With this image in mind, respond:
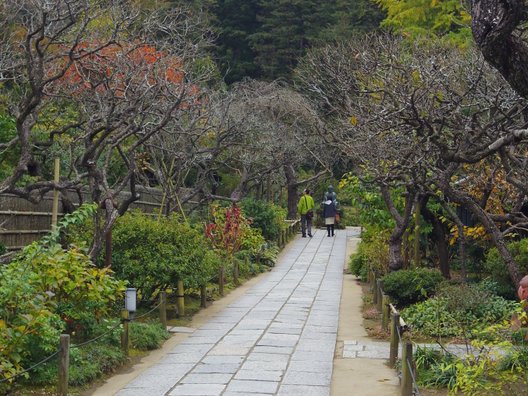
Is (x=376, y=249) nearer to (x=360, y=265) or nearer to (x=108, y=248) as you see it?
(x=360, y=265)

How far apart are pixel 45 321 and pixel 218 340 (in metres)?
4.20

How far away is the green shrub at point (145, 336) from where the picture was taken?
37.4 feet

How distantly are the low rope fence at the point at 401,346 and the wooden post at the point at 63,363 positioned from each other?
3.26 meters

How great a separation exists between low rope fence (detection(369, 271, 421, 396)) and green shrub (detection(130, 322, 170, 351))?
3.24 metres

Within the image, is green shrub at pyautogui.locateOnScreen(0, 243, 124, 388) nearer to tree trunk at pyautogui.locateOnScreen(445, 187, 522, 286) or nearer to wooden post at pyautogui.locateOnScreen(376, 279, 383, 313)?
tree trunk at pyautogui.locateOnScreen(445, 187, 522, 286)

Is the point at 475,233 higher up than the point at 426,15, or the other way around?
the point at 426,15

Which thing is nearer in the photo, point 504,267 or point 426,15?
point 504,267

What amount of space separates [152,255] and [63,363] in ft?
17.9

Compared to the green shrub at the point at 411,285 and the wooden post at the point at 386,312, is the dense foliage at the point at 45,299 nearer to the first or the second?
the wooden post at the point at 386,312

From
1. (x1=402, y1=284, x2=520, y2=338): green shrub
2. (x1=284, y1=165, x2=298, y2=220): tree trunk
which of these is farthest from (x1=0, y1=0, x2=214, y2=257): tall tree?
(x1=284, y1=165, x2=298, y2=220): tree trunk

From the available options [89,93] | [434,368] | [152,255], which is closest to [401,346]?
[434,368]

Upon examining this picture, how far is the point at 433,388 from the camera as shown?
909cm

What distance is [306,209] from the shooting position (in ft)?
106

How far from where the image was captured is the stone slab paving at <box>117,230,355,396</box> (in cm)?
932
